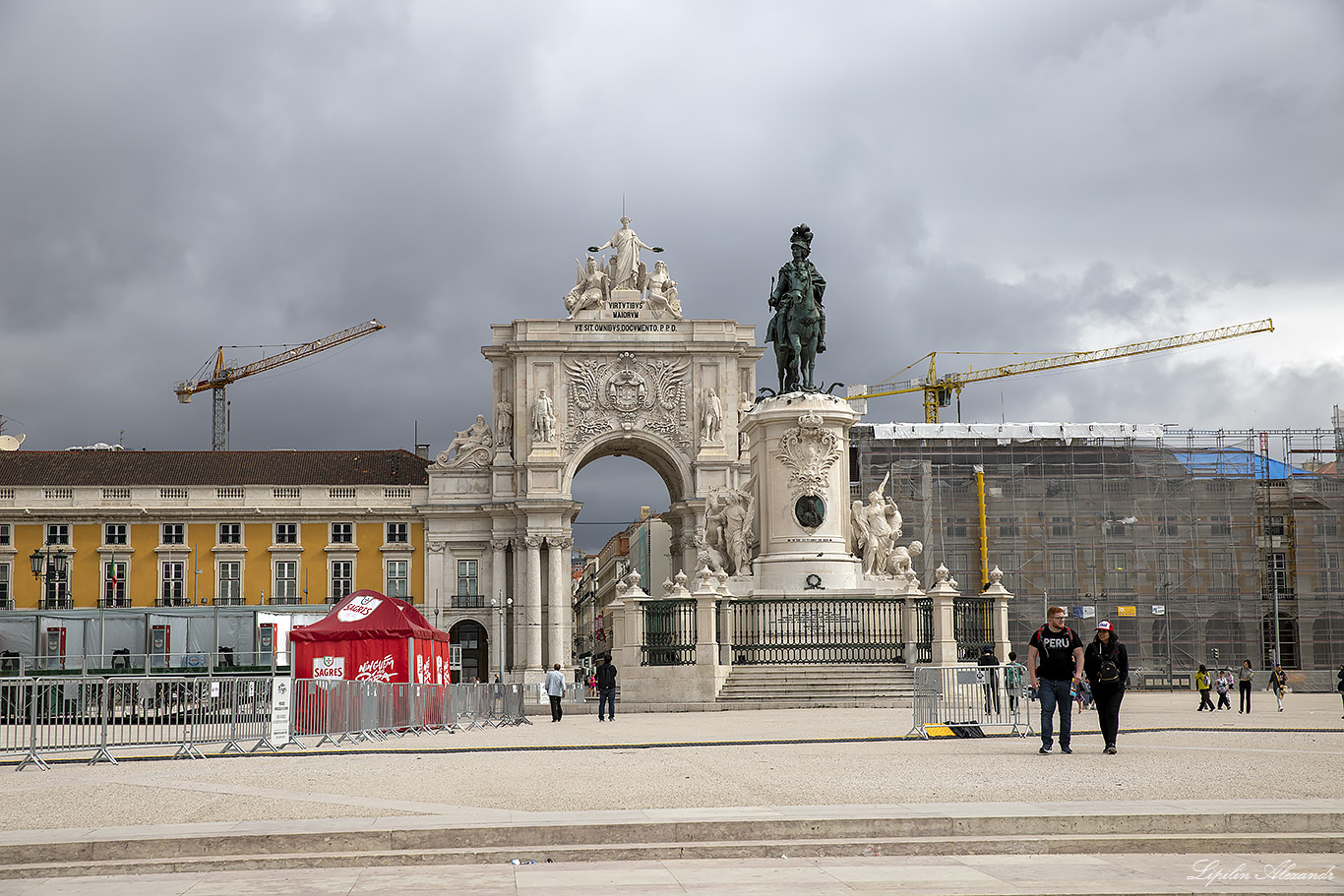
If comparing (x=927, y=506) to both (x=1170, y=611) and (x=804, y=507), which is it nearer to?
(x=1170, y=611)

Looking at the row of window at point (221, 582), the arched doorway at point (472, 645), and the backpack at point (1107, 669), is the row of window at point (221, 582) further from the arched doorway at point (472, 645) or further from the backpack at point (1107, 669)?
the backpack at point (1107, 669)

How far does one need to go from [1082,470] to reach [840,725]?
4197 centimetres

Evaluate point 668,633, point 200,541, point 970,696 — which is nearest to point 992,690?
point 970,696

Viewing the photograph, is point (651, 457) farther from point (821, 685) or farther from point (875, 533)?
point (821, 685)

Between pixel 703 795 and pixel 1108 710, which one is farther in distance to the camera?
pixel 1108 710

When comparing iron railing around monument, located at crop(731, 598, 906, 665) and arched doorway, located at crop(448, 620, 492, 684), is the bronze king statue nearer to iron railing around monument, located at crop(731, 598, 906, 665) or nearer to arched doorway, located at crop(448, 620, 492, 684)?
iron railing around monument, located at crop(731, 598, 906, 665)

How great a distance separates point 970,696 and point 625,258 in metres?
56.1

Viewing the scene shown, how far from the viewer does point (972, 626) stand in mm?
31078

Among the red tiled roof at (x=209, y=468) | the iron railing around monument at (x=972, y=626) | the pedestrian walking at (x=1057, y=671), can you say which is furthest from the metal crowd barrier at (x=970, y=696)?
the red tiled roof at (x=209, y=468)

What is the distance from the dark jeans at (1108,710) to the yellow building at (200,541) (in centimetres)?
5858

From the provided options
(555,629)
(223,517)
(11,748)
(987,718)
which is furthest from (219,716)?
(223,517)

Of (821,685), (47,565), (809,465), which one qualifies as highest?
(809,465)

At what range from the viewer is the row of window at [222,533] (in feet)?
235

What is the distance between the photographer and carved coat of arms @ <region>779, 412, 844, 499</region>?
100 feet
